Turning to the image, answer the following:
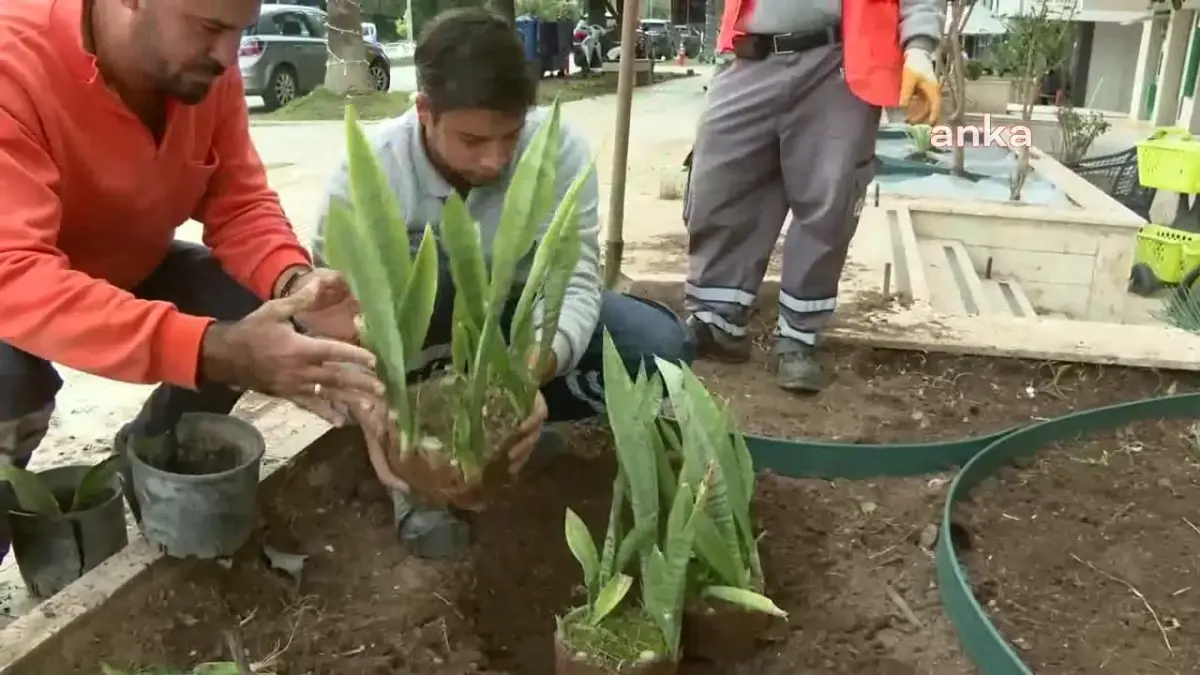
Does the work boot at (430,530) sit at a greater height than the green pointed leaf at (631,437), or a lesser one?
lesser

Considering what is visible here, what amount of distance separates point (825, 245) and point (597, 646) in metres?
1.24

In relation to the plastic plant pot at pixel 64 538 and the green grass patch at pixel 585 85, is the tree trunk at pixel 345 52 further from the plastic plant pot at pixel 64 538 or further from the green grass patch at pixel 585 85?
the plastic plant pot at pixel 64 538

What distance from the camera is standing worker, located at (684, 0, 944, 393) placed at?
2072 mm

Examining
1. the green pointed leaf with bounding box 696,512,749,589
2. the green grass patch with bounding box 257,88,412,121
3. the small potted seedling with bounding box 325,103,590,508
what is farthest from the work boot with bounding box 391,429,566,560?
the green grass patch with bounding box 257,88,412,121

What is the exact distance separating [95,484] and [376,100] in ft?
9.85

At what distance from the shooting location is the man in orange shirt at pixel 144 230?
3.71 ft

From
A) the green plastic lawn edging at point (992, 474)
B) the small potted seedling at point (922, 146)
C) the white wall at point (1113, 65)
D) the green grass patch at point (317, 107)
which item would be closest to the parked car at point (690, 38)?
the small potted seedling at point (922, 146)

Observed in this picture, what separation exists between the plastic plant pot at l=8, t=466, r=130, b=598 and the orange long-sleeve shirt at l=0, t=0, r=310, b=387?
0.26 meters

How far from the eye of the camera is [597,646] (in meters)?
1.15

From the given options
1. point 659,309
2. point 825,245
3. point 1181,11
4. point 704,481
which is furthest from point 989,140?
point 704,481

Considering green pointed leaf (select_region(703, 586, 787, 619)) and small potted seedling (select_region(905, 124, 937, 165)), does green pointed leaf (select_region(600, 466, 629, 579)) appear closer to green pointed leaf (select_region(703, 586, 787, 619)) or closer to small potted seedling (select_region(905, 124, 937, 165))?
green pointed leaf (select_region(703, 586, 787, 619))

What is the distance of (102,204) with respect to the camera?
135 cm

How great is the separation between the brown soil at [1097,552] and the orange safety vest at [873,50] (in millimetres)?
739

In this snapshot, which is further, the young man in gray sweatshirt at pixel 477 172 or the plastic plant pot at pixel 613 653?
the young man in gray sweatshirt at pixel 477 172
